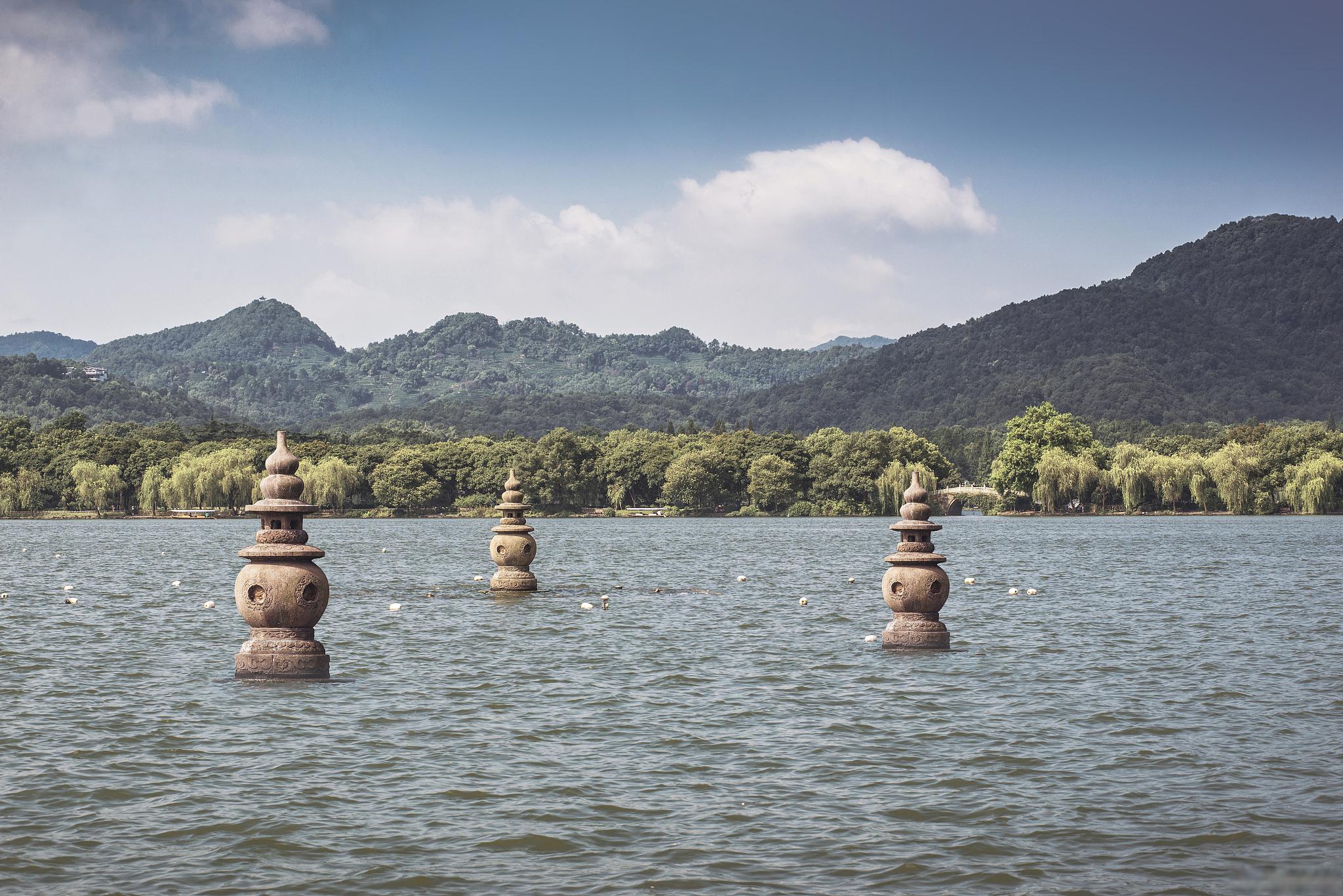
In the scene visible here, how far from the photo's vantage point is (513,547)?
133 feet

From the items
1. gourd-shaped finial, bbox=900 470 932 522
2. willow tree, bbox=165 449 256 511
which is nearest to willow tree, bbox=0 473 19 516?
willow tree, bbox=165 449 256 511

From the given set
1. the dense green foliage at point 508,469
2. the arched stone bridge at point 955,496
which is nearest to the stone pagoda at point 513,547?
the dense green foliage at point 508,469

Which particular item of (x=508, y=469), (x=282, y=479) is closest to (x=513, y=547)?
(x=282, y=479)

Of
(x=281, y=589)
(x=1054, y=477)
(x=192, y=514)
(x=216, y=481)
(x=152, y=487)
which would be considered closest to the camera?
(x=281, y=589)

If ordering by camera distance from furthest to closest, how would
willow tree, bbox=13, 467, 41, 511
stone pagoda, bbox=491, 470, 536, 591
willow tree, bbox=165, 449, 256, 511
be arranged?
willow tree, bbox=13, 467, 41, 511, willow tree, bbox=165, 449, 256, 511, stone pagoda, bbox=491, 470, 536, 591

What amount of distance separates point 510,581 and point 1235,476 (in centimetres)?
10663

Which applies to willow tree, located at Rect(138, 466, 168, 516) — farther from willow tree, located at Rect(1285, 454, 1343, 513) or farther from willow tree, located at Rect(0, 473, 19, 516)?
willow tree, located at Rect(1285, 454, 1343, 513)

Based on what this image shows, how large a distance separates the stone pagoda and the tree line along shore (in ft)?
332

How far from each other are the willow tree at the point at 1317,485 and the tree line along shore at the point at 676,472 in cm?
254

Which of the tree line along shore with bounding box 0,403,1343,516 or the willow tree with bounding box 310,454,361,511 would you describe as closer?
the tree line along shore with bounding box 0,403,1343,516

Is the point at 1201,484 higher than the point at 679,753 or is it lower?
higher

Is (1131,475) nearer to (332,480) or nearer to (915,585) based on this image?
(332,480)

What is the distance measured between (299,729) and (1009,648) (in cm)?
1581

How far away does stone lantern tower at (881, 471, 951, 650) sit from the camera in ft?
83.6
